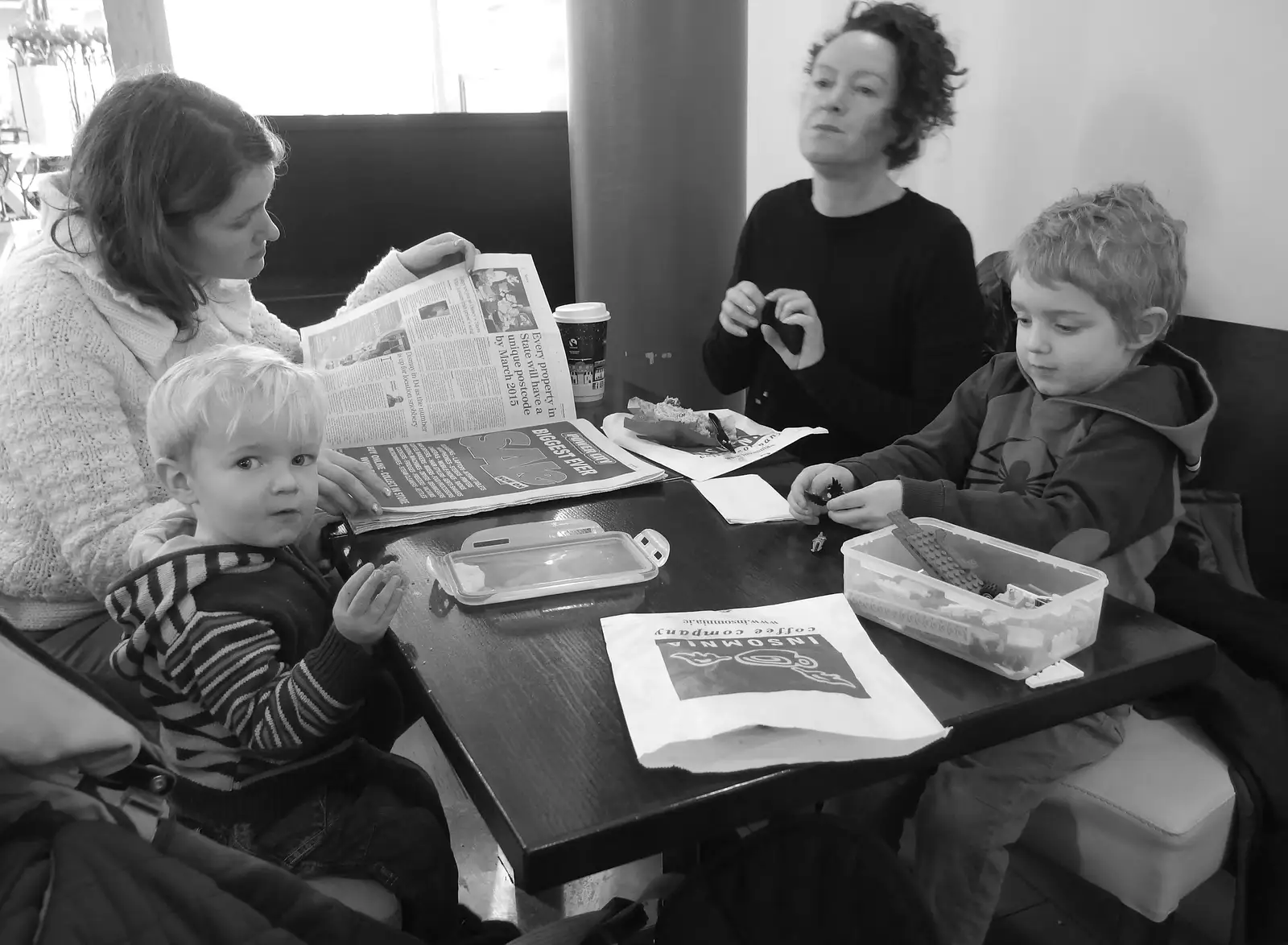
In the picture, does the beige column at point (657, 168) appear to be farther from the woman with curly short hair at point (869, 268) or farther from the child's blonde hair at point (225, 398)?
the child's blonde hair at point (225, 398)

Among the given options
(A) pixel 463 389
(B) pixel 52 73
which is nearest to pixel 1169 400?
(A) pixel 463 389

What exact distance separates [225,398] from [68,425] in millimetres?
324

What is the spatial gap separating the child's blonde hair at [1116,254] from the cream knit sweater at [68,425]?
106 centimetres

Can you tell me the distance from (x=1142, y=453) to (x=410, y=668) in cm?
80

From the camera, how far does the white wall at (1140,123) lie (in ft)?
4.56

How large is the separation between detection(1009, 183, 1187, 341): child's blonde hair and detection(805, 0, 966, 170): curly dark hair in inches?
21.4

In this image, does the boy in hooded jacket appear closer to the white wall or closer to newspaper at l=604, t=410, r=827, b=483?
newspaper at l=604, t=410, r=827, b=483

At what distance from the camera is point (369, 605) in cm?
79

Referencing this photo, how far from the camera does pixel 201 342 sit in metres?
1.28

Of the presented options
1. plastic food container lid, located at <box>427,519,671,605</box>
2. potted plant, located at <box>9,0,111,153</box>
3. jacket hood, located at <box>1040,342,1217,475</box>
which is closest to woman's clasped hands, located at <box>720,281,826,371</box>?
jacket hood, located at <box>1040,342,1217,475</box>

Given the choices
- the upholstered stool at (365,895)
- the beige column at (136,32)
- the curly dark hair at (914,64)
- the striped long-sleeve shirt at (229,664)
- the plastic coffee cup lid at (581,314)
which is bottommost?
the upholstered stool at (365,895)

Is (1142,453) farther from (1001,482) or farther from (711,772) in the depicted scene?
(711,772)

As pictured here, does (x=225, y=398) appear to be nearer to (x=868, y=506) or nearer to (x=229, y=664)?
(x=229, y=664)

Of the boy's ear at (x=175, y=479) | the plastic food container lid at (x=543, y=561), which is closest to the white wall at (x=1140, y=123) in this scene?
the plastic food container lid at (x=543, y=561)
